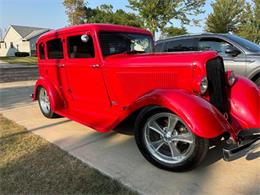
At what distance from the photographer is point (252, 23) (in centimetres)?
2834

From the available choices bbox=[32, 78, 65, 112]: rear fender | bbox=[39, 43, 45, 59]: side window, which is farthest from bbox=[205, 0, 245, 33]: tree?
bbox=[32, 78, 65, 112]: rear fender

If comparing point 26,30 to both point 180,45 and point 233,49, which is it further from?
point 233,49

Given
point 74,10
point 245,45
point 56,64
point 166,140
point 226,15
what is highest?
point 74,10

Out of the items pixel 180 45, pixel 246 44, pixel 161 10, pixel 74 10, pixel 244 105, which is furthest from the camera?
pixel 74 10

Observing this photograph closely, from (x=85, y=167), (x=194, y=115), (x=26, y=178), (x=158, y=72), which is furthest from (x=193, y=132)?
(x=26, y=178)

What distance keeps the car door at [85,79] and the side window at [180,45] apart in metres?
3.43

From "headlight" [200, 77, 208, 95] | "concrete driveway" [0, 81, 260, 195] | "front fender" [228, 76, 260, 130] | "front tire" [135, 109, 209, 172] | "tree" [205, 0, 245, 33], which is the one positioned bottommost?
"concrete driveway" [0, 81, 260, 195]

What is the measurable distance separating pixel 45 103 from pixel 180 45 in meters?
3.81

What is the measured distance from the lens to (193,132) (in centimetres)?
284

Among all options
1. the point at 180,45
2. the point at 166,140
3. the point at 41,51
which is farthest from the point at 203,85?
the point at 180,45

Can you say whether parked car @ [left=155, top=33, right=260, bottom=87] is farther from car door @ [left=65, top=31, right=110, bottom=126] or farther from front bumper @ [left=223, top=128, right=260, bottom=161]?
car door @ [left=65, top=31, right=110, bottom=126]

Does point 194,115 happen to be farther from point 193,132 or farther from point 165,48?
point 165,48

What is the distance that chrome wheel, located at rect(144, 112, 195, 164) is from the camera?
126 inches

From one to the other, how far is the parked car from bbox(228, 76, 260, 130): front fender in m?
2.43
